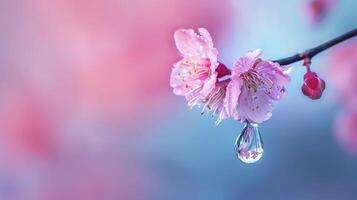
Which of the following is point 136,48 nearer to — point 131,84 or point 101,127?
point 131,84

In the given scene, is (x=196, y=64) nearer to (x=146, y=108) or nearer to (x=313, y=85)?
(x=313, y=85)

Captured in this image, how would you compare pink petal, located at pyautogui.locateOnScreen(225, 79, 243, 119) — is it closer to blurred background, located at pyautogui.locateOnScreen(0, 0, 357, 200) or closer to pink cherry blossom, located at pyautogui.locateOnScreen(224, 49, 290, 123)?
pink cherry blossom, located at pyautogui.locateOnScreen(224, 49, 290, 123)

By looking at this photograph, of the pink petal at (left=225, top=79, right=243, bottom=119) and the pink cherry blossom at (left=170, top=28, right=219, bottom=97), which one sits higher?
the pink cherry blossom at (left=170, top=28, right=219, bottom=97)

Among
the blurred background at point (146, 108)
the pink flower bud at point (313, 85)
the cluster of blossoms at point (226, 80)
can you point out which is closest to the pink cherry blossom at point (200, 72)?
the cluster of blossoms at point (226, 80)

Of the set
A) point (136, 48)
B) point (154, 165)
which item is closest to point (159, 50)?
point (136, 48)

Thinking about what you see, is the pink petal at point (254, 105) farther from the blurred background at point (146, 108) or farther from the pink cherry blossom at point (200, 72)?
the blurred background at point (146, 108)

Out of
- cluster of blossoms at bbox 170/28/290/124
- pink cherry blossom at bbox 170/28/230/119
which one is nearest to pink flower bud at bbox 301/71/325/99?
cluster of blossoms at bbox 170/28/290/124
